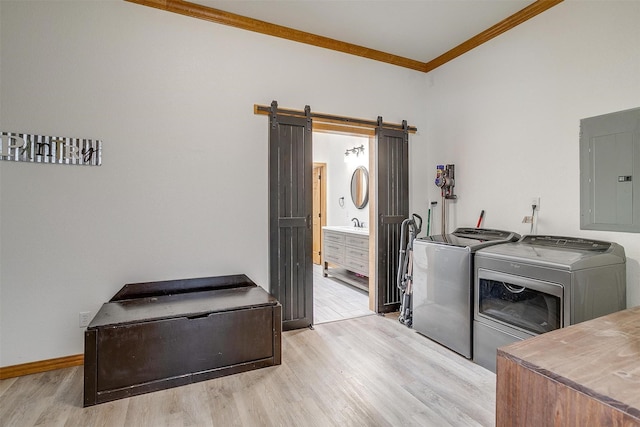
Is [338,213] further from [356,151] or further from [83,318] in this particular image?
[83,318]

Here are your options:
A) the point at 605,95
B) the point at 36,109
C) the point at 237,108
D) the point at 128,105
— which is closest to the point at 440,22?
the point at 605,95

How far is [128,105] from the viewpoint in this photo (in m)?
2.67

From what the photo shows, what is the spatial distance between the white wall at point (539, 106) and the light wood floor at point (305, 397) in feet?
4.56

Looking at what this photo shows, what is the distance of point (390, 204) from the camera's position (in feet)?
12.3

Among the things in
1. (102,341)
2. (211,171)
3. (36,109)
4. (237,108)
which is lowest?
(102,341)

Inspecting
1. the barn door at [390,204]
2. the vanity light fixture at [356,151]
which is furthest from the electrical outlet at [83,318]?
the vanity light fixture at [356,151]

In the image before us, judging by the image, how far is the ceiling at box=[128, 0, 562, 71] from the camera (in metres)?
2.80

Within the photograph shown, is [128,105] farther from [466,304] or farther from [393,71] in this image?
[466,304]

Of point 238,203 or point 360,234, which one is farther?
point 360,234

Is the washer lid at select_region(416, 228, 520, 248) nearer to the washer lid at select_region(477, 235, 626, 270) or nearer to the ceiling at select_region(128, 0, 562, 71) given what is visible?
the washer lid at select_region(477, 235, 626, 270)

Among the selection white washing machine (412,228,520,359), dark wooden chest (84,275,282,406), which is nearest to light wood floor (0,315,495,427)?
dark wooden chest (84,275,282,406)

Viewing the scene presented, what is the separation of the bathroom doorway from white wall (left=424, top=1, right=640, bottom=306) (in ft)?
4.04

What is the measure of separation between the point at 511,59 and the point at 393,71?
48.1 inches

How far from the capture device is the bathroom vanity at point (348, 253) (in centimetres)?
442
